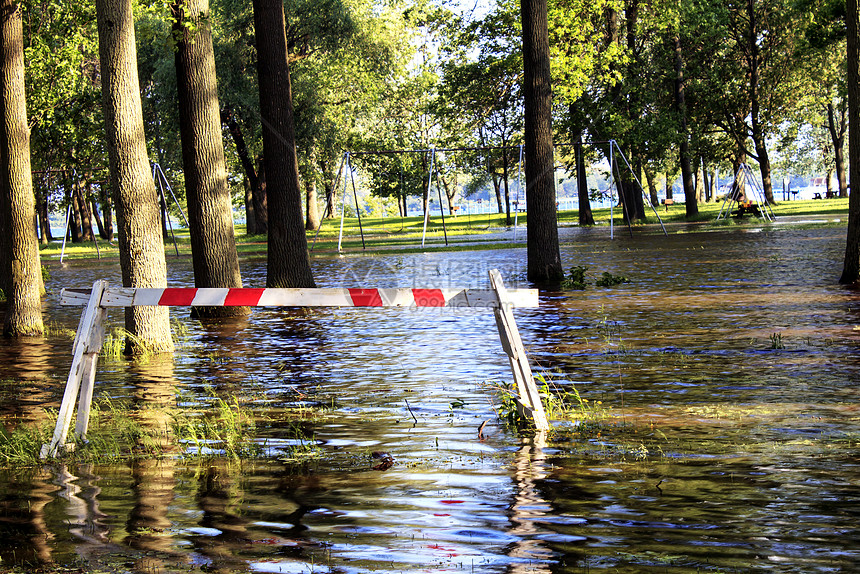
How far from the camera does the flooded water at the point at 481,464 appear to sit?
430 centimetres

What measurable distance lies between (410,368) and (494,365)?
2.85 feet

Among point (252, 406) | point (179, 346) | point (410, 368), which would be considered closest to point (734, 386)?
point (410, 368)

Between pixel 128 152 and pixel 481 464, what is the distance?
6.54 m

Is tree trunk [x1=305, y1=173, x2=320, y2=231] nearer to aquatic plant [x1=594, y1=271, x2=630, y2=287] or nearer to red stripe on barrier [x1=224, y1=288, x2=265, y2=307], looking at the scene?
aquatic plant [x1=594, y1=271, x2=630, y2=287]

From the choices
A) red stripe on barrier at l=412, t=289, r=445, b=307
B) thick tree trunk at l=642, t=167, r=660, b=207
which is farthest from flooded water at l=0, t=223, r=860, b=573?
thick tree trunk at l=642, t=167, r=660, b=207

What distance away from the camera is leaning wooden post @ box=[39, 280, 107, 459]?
6.51 meters

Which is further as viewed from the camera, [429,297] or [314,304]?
[314,304]

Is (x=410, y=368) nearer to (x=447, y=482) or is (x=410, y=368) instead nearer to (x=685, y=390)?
(x=685, y=390)

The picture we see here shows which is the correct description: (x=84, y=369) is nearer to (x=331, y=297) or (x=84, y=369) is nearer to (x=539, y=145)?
(x=331, y=297)

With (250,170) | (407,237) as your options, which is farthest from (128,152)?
(250,170)

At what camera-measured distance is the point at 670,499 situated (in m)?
4.97

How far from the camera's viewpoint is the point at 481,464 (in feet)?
19.2

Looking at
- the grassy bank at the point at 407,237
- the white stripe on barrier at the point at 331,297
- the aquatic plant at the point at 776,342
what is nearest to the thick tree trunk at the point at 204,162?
the white stripe on barrier at the point at 331,297

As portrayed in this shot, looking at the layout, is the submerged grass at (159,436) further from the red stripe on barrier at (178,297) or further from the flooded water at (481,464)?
the red stripe on barrier at (178,297)
